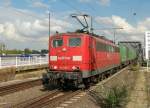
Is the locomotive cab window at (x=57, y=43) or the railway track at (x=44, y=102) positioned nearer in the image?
the railway track at (x=44, y=102)

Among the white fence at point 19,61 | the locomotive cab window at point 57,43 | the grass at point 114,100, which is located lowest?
the grass at point 114,100

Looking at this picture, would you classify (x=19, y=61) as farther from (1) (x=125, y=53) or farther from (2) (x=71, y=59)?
(1) (x=125, y=53)

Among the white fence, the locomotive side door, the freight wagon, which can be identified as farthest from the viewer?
the freight wagon

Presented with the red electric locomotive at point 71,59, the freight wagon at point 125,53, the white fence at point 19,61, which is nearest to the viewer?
the red electric locomotive at point 71,59

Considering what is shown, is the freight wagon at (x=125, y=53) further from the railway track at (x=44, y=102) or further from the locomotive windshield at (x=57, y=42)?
the railway track at (x=44, y=102)

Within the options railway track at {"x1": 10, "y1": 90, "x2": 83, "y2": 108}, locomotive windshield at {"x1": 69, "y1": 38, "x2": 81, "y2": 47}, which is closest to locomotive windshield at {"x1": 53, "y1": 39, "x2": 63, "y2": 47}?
locomotive windshield at {"x1": 69, "y1": 38, "x2": 81, "y2": 47}

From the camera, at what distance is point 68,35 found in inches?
696

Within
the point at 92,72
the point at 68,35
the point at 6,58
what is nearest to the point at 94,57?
the point at 92,72

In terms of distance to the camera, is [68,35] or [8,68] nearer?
[68,35]

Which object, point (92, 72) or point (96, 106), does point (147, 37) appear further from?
point (96, 106)

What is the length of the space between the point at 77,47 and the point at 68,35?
90 centimetres

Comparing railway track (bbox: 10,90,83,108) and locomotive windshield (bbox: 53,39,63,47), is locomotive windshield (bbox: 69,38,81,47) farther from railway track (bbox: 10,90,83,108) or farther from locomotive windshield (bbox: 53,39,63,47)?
railway track (bbox: 10,90,83,108)

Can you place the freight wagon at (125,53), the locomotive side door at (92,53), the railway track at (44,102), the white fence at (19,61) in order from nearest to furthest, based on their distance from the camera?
1. the railway track at (44,102)
2. the locomotive side door at (92,53)
3. the white fence at (19,61)
4. the freight wagon at (125,53)

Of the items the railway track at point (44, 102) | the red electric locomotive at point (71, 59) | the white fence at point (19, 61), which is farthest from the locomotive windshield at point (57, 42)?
the white fence at point (19, 61)
